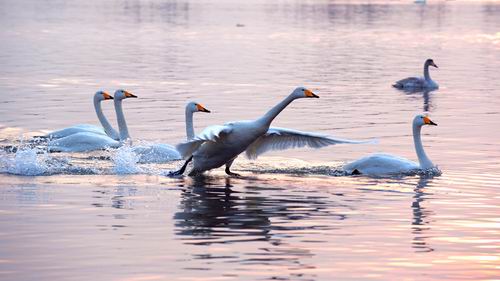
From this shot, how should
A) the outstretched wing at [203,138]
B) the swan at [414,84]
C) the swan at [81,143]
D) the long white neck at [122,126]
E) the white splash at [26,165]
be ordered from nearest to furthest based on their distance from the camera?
the outstretched wing at [203,138] → the white splash at [26,165] → the swan at [81,143] → the long white neck at [122,126] → the swan at [414,84]

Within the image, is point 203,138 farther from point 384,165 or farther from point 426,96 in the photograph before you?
point 426,96

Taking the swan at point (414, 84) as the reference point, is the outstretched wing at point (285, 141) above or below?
above

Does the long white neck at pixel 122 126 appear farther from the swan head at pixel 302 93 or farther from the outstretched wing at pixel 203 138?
the swan head at pixel 302 93

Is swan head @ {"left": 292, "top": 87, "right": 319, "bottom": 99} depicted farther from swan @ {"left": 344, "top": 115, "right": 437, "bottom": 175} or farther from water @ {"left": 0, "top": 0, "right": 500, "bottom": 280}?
swan @ {"left": 344, "top": 115, "right": 437, "bottom": 175}

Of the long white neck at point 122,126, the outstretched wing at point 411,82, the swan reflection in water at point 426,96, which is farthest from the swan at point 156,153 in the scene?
the outstretched wing at point 411,82

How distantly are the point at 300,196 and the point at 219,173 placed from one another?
2463 millimetres

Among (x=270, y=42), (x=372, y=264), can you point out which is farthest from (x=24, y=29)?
(x=372, y=264)

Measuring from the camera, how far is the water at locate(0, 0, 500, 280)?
33.8ft

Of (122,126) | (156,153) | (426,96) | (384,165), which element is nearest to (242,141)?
(384,165)

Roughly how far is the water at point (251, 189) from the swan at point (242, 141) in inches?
11.5

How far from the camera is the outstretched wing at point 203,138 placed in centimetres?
1381

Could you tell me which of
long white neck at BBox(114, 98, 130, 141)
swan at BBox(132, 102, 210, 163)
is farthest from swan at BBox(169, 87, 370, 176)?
long white neck at BBox(114, 98, 130, 141)

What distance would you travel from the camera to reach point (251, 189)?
14.6 meters

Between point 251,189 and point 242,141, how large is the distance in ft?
2.20
